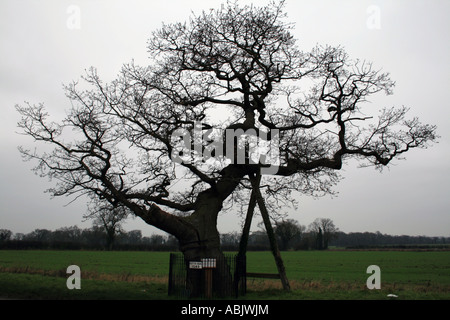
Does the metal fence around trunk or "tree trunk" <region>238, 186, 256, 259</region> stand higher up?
"tree trunk" <region>238, 186, 256, 259</region>

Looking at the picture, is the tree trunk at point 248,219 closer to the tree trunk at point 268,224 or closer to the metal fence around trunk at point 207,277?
the tree trunk at point 268,224

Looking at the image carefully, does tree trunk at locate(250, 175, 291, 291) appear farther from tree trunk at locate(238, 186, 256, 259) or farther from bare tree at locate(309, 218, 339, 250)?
bare tree at locate(309, 218, 339, 250)

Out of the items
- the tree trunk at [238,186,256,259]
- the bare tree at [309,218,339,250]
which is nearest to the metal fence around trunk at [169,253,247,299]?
the tree trunk at [238,186,256,259]

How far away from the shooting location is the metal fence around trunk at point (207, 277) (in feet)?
46.1

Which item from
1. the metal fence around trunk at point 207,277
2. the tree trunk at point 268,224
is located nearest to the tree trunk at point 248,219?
the tree trunk at point 268,224

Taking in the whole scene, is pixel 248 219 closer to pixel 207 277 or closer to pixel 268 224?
pixel 268 224

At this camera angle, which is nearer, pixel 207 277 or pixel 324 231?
pixel 207 277

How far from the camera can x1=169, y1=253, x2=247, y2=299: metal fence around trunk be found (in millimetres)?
14055

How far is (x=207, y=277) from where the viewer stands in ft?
46.1

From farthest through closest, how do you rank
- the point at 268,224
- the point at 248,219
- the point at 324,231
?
the point at 324,231 → the point at 248,219 → the point at 268,224

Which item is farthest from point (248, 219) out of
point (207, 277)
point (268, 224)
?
point (207, 277)

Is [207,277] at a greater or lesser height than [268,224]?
lesser
